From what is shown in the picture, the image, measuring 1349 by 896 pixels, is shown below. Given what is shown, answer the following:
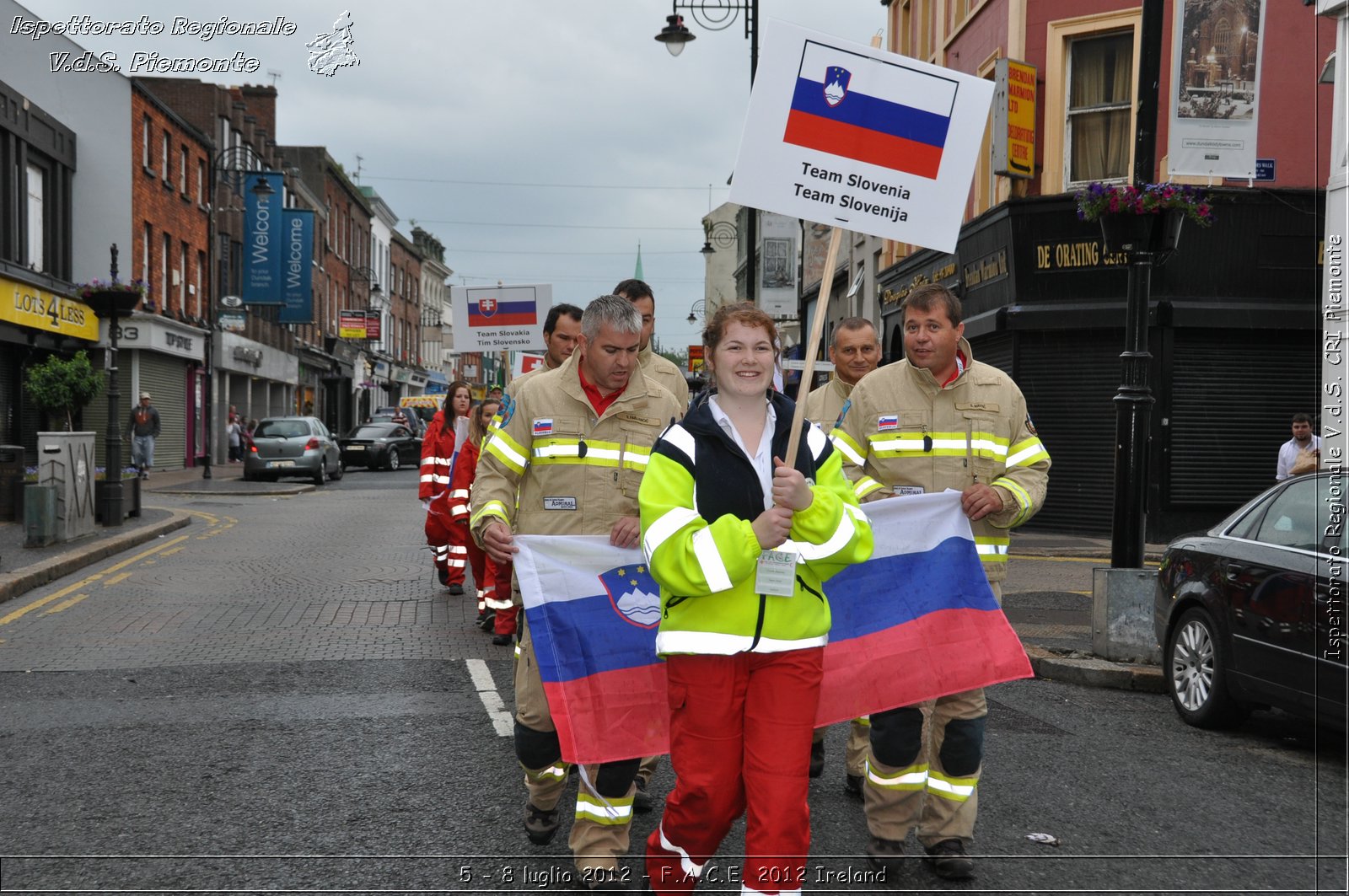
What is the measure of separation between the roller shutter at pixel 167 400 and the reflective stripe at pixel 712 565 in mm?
34074

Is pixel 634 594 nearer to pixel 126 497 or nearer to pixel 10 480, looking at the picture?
pixel 10 480

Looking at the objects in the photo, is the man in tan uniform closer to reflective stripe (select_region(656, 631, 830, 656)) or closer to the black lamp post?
reflective stripe (select_region(656, 631, 830, 656))

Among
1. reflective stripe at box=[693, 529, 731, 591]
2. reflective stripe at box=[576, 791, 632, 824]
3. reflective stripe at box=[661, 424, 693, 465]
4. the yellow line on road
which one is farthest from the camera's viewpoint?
the yellow line on road

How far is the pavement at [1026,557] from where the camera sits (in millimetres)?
8375

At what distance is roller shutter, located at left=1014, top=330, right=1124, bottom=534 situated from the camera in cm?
1920

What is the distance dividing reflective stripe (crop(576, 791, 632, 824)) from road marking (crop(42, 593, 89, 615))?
803 centimetres

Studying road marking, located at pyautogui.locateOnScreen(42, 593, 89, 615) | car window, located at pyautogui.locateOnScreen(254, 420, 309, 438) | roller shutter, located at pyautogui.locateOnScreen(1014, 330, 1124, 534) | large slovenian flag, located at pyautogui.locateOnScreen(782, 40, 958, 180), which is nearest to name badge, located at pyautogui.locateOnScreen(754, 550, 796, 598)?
large slovenian flag, located at pyautogui.locateOnScreen(782, 40, 958, 180)

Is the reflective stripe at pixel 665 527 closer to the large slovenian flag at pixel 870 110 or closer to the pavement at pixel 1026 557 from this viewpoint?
the large slovenian flag at pixel 870 110

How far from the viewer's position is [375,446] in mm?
37938

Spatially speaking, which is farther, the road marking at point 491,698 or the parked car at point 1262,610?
the road marking at point 491,698

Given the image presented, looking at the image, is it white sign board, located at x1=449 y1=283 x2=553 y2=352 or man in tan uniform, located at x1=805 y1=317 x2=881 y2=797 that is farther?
white sign board, located at x1=449 y1=283 x2=553 y2=352

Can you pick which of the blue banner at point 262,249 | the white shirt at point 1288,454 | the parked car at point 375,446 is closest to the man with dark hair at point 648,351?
the white shirt at point 1288,454

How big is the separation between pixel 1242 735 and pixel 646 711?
13.7 feet

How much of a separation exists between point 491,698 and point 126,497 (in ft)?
44.4
